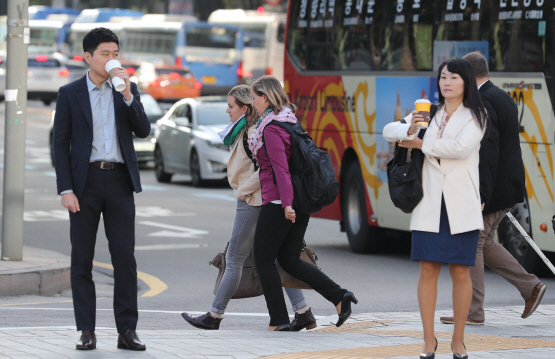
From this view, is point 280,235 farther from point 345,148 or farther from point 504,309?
point 345,148

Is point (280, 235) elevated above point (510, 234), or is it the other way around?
point (280, 235)

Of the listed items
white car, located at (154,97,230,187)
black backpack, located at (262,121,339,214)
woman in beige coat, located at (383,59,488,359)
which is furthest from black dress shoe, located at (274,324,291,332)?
white car, located at (154,97,230,187)

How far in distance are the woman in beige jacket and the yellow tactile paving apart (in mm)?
606

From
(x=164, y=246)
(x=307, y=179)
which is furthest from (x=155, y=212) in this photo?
(x=307, y=179)

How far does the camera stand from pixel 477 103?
18.9 feet

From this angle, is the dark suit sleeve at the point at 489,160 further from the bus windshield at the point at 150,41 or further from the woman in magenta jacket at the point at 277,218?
the bus windshield at the point at 150,41

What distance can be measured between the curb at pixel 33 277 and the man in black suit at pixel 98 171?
342 cm

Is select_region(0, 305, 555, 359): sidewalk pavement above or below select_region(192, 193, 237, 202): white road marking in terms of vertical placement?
above

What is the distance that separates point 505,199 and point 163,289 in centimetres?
397

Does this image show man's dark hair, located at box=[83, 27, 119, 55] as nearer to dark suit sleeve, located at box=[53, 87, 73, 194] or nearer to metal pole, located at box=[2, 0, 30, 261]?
dark suit sleeve, located at box=[53, 87, 73, 194]

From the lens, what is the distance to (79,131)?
233 inches

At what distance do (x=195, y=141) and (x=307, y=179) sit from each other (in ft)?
42.2

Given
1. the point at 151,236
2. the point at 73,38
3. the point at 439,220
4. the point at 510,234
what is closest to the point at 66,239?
the point at 151,236

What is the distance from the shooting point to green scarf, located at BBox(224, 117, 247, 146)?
285 inches
